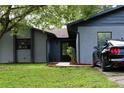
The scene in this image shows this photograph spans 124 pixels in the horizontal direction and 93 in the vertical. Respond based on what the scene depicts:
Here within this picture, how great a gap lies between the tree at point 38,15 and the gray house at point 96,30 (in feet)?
2.10

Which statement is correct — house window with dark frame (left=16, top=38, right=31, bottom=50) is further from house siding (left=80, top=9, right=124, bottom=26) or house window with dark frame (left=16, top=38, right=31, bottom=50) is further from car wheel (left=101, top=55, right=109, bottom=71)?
car wheel (left=101, top=55, right=109, bottom=71)

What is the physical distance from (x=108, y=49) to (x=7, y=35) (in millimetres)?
17672

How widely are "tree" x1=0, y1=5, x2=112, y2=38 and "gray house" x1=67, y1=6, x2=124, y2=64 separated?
0.64m

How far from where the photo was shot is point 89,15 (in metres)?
22.0

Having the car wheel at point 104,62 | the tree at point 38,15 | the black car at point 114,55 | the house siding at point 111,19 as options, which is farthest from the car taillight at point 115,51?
the house siding at point 111,19

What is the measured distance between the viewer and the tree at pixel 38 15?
22.6 meters

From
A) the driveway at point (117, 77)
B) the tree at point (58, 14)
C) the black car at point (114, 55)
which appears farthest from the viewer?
the tree at point (58, 14)

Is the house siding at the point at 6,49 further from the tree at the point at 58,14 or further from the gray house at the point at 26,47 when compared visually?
the tree at the point at 58,14

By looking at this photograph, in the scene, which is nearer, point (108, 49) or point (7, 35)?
point (108, 49)

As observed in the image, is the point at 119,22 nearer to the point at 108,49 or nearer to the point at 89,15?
the point at 89,15
